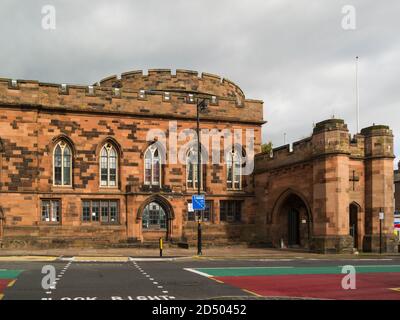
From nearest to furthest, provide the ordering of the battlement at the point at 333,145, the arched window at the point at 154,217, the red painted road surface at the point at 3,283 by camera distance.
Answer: the red painted road surface at the point at 3,283 < the battlement at the point at 333,145 < the arched window at the point at 154,217

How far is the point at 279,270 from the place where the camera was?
2216 centimetres

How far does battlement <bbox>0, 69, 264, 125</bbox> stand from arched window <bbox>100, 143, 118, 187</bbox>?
2.67 metres

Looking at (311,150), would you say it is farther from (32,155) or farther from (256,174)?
(32,155)

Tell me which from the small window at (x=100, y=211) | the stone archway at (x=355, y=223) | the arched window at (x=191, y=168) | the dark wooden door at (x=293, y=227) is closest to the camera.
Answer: the stone archway at (x=355, y=223)

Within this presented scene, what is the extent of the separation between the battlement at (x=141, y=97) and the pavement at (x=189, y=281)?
501 inches

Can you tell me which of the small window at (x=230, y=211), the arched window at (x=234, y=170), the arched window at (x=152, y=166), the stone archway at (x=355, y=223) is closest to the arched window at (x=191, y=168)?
the arched window at (x=152, y=166)

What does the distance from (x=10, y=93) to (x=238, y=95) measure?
18560 mm

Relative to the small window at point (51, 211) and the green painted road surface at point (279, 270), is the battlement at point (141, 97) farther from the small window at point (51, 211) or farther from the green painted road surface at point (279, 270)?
the green painted road surface at point (279, 270)

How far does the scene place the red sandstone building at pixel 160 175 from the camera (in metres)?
34.3

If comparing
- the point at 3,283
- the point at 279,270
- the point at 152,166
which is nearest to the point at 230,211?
the point at 152,166

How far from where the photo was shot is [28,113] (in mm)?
35281

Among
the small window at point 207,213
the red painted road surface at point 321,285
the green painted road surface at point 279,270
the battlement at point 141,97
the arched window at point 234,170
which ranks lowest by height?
the green painted road surface at point 279,270

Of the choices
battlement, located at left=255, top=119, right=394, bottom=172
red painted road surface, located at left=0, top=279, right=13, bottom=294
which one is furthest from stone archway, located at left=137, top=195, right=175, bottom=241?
red painted road surface, located at left=0, top=279, right=13, bottom=294

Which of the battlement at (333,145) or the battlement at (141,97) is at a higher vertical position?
the battlement at (141,97)
